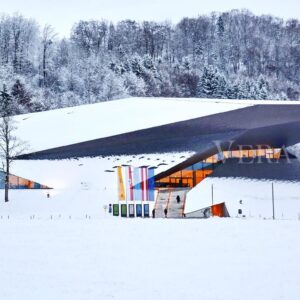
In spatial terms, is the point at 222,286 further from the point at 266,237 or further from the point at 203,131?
the point at 203,131

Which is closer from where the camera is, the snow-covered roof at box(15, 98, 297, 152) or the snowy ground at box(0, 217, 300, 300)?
the snowy ground at box(0, 217, 300, 300)

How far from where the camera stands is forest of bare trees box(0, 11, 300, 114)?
51.0 meters

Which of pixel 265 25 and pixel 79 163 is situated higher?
pixel 265 25

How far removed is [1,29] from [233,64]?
41365mm

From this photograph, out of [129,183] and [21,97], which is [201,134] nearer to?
[129,183]

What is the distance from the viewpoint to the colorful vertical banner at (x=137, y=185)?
1995 cm

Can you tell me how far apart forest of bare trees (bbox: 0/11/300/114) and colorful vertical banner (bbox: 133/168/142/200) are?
80.6 ft

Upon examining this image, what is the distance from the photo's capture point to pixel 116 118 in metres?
23.2

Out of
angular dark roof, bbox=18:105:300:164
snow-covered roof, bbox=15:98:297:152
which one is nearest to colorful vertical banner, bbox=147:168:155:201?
angular dark roof, bbox=18:105:300:164

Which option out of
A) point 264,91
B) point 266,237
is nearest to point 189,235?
point 266,237

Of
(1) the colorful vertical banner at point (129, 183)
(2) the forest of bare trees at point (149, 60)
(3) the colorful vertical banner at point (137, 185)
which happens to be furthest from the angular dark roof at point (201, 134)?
(2) the forest of bare trees at point (149, 60)

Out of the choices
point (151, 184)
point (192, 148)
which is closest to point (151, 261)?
point (151, 184)

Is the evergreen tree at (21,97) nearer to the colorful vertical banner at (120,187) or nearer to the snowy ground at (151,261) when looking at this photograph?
the colorful vertical banner at (120,187)

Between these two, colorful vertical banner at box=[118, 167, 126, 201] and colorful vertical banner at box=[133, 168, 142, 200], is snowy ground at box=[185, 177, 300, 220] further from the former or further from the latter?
Result: colorful vertical banner at box=[118, 167, 126, 201]
